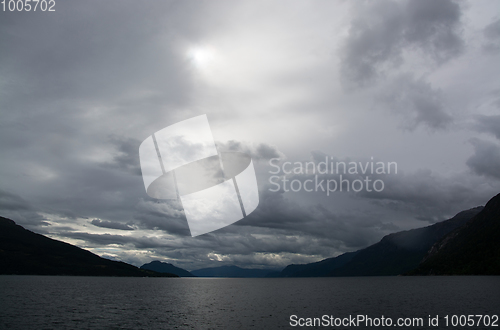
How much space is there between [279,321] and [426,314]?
39357 mm

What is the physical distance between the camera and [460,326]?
61.6 metres

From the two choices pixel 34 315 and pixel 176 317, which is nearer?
pixel 34 315

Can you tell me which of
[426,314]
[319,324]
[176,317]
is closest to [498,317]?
[426,314]

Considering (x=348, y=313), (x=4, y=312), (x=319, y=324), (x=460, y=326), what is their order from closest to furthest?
1. (x=460, y=326)
2. (x=319, y=324)
3. (x=4, y=312)
4. (x=348, y=313)

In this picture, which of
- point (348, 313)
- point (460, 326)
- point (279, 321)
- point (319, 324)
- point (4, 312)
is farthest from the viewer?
point (348, 313)

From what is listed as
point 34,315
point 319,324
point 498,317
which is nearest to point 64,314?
point 34,315

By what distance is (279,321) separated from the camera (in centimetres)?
7044

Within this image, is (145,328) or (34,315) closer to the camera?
(145,328)

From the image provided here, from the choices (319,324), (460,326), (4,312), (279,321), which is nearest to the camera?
(460,326)

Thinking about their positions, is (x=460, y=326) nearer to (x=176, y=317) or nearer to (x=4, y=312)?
(x=176, y=317)

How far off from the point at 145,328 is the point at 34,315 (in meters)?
32.2

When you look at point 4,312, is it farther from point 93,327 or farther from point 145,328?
point 145,328

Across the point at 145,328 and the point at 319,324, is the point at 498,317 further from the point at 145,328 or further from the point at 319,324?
the point at 145,328

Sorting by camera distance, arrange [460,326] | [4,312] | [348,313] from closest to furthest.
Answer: [460,326] → [4,312] → [348,313]
